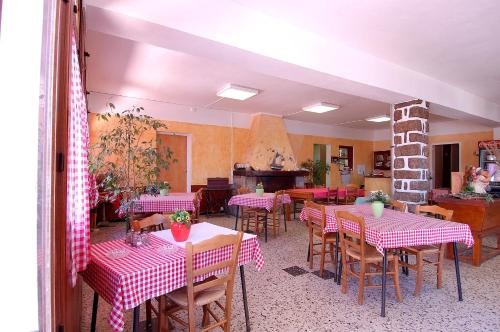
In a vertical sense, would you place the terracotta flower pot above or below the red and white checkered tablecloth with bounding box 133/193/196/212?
above

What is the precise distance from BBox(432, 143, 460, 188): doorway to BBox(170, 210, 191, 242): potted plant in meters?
10.3

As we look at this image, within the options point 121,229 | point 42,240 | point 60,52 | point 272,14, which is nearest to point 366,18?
point 272,14

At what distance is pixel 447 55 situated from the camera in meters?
3.63

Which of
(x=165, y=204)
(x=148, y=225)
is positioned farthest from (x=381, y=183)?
(x=148, y=225)

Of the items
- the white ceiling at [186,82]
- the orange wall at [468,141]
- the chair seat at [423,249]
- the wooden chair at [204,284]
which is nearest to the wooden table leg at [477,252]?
the chair seat at [423,249]

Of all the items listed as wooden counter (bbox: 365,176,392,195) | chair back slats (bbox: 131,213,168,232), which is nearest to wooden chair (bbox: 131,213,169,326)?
chair back slats (bbox: 131,213,168,232)

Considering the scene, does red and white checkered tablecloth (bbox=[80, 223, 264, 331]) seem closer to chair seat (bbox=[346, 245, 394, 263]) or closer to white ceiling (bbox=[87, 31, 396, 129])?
chair seat (bbox=[346, 245, 394, 263])

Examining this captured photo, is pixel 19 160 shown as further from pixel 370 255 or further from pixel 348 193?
pixel 348 193

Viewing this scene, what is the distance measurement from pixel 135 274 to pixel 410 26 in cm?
338

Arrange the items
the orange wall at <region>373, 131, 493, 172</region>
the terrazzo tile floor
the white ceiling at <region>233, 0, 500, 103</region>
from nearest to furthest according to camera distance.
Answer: the terrazzo tile floor < the white ceiling at <region>233, 0, 500, 103</region> < the orange wall at <region>373, 131, 493, 172</region>

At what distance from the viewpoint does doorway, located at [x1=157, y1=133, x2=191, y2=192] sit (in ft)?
23.5

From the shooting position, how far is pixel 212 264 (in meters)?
1.88

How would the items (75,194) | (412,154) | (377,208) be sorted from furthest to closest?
(412,154) → (377,208) → (75,194)

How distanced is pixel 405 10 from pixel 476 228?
9.83 feet
